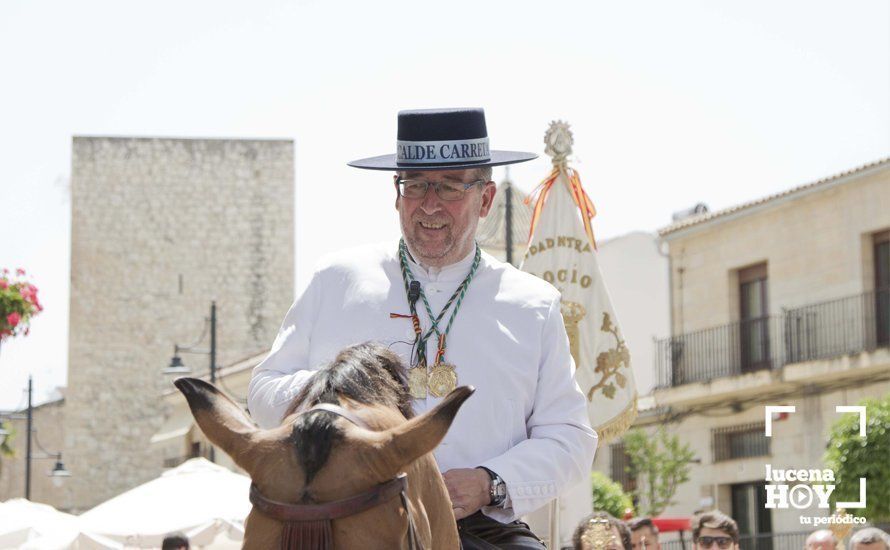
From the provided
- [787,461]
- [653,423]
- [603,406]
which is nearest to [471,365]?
[603,406]

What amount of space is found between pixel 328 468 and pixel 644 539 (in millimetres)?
8241

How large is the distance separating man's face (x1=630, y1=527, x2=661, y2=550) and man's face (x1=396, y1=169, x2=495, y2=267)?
669cm

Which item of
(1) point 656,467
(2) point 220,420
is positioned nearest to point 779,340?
(1) point 656,467

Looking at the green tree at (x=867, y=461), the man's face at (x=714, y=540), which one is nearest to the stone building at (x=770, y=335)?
the green tree at (x=867, y=461)

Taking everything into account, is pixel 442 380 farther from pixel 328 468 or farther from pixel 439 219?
pixel 328 468

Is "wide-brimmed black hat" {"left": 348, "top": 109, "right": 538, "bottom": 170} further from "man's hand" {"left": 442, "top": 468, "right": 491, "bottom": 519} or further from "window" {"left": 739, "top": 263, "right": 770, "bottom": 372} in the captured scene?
"window" {"left": 739, "top": 263, "right": 770, "bottom": 372}

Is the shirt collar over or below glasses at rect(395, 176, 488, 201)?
below

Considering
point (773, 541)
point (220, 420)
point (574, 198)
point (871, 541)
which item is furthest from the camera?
point (773, 541)

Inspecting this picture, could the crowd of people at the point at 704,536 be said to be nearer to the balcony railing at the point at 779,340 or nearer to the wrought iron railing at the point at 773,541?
the wrought iron railing at the point at 773,541

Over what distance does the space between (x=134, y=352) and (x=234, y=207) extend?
5.33m

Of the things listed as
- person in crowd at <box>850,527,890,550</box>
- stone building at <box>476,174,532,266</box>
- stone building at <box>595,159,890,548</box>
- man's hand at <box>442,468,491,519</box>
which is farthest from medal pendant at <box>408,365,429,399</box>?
stone building at <box>476,174,532,266</box>

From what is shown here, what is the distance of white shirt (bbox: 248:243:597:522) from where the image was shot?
12.6ft

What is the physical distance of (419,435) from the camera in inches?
107

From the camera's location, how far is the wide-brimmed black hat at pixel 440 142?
→ 3984 mm
